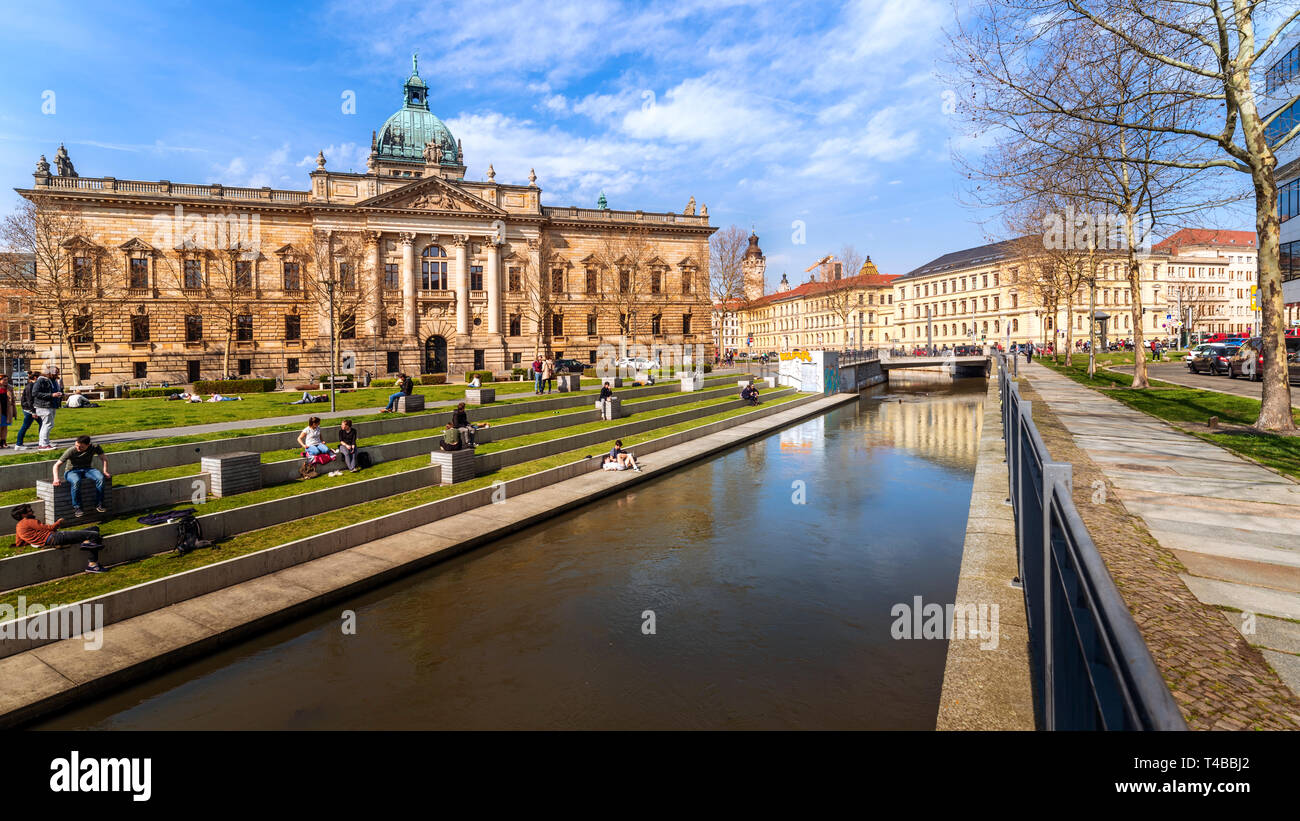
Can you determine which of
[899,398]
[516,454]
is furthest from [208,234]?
[899,398]

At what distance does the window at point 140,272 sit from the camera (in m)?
51.3

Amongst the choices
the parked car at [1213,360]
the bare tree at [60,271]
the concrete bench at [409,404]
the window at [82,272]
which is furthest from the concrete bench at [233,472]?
the parked car at [1213,360]

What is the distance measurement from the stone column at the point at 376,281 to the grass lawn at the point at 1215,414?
2103 inches

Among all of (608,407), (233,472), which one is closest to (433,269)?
(608,407)

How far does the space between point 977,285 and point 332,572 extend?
117110 mm

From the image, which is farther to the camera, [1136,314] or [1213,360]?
[1213,360]

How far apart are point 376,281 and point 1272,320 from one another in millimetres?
57443

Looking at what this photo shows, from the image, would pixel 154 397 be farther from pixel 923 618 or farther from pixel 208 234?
pixel 923 618

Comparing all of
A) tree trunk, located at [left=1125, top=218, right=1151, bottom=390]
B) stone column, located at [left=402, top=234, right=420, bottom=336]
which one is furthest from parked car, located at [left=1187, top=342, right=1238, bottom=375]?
stone column, located at [left=402, top=234, right=420, bottom=336]

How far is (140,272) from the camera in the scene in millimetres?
51594

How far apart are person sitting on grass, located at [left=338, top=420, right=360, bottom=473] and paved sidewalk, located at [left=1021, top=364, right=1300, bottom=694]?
54.1 ft

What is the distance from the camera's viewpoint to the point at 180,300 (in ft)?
172

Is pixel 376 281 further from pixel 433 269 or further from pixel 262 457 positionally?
pixel 262 457

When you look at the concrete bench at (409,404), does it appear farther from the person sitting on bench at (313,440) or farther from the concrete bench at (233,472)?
the concrete bench at (233,472)
